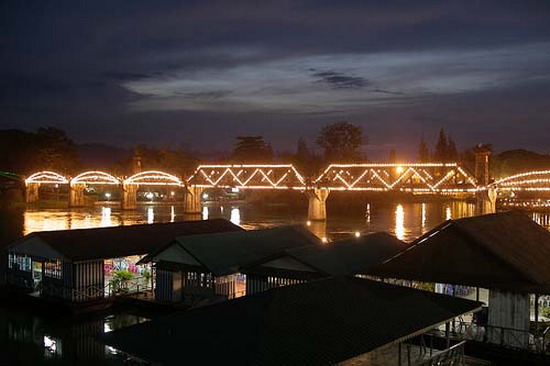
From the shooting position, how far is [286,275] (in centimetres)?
2523

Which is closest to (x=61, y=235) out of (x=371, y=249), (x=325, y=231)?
(x=371, y=249)

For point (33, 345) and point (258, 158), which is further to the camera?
point (258, 158)

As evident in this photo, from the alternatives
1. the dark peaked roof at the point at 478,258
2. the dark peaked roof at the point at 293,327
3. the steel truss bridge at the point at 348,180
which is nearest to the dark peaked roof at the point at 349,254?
the dark peaked roof at the point at 478,258

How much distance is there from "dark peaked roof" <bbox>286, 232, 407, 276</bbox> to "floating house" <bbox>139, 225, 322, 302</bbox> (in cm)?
234

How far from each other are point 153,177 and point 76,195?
56.6 feet

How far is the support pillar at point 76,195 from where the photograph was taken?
4855 inches

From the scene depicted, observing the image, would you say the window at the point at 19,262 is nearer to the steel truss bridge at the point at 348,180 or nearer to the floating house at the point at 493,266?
the floating house at the point at 493,266


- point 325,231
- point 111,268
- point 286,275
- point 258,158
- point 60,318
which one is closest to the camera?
point 286,275

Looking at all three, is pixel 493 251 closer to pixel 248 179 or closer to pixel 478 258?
pixel 478 258

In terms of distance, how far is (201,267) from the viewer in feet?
89.7

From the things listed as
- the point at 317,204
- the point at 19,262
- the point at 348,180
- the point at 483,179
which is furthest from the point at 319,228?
the point at 19,262

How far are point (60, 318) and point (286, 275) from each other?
1098 cm

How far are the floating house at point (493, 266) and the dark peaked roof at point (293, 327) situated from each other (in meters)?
3.85

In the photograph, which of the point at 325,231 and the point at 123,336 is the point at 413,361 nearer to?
the point at 123,336
